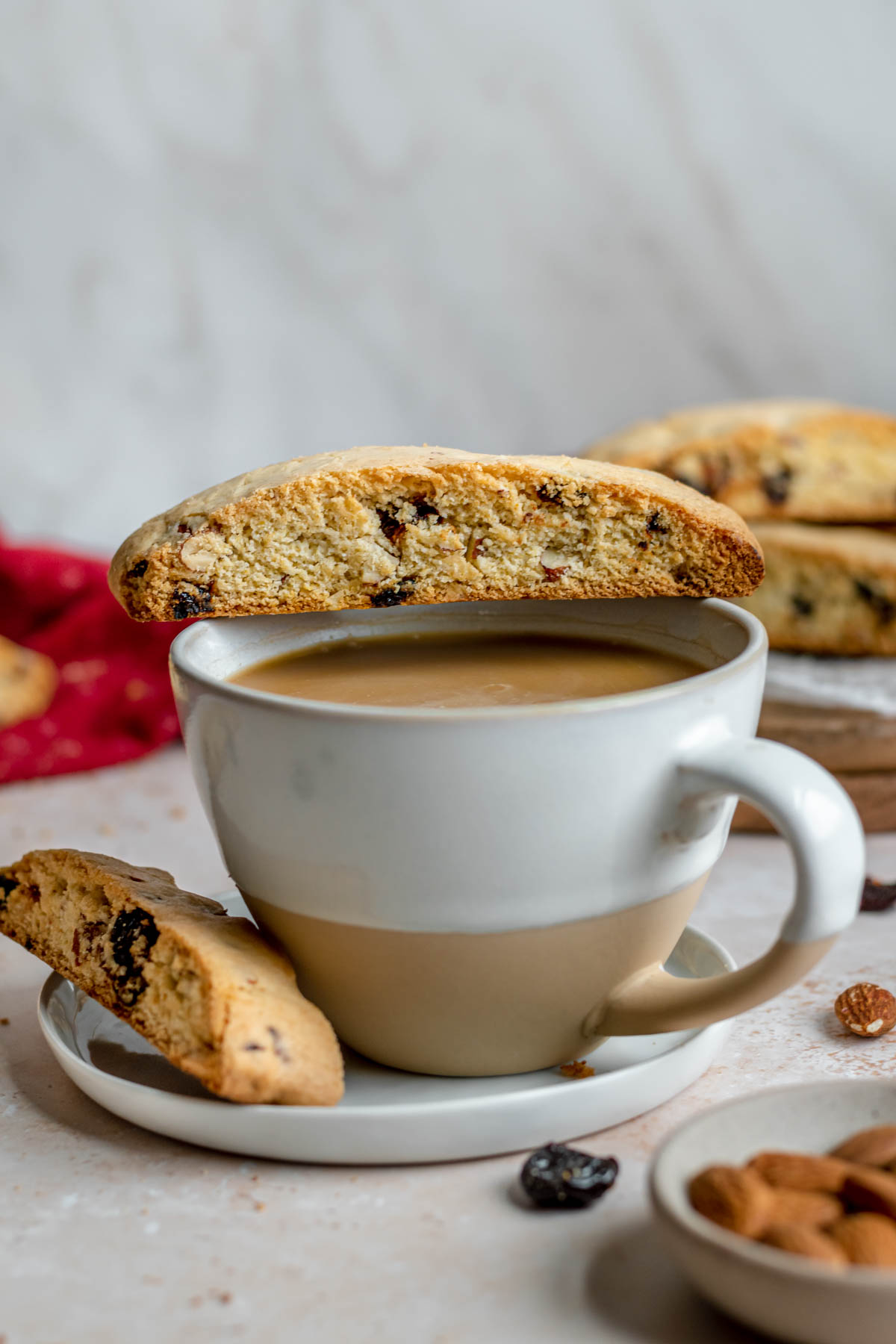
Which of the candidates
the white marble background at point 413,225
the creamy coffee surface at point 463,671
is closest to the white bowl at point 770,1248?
the creamy coffee surface at point 463,671

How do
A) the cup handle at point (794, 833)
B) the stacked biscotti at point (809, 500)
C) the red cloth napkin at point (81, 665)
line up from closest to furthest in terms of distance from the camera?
the cup handle at point (794, 833) < the stacked biscotti at point (809, 500) < the red cloth napkin at point (81, 665)

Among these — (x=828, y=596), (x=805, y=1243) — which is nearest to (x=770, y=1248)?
(x=805, y=1243)

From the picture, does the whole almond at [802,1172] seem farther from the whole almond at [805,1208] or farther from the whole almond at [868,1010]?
the whole almond at [868,1010]

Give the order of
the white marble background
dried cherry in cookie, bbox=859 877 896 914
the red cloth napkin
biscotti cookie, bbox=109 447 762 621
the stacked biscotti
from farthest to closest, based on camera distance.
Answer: the white marble background, the red cloth napkin, the stacked biscotti, dried cherry in cookie, bbox=859 877 896 914, biscotti cookie, bbox=109 447 762 621

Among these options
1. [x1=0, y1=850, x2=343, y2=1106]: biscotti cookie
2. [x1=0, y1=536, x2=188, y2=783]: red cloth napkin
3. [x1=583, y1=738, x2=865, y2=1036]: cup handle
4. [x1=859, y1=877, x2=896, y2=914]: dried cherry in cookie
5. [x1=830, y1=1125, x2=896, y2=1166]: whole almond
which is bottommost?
[x1=859, y1=877, x2=896, y2=914]: dried cherry in cookie

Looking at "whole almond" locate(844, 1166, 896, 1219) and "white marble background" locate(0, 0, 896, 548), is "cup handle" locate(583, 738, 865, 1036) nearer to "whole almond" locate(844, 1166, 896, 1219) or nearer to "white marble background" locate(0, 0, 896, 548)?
"whole almond" locate(844, 1166, 896, 1219)

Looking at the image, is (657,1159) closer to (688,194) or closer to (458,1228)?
(458,1228)

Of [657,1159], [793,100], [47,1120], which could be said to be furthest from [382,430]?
[657,1159]

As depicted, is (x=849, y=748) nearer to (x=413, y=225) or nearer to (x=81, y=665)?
(x=81, y=665)

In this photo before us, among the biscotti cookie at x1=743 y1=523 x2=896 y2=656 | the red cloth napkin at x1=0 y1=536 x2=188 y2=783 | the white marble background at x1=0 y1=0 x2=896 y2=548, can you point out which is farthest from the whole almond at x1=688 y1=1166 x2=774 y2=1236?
the white marble background at x1=0 y1=0 x2=896 y2=548
